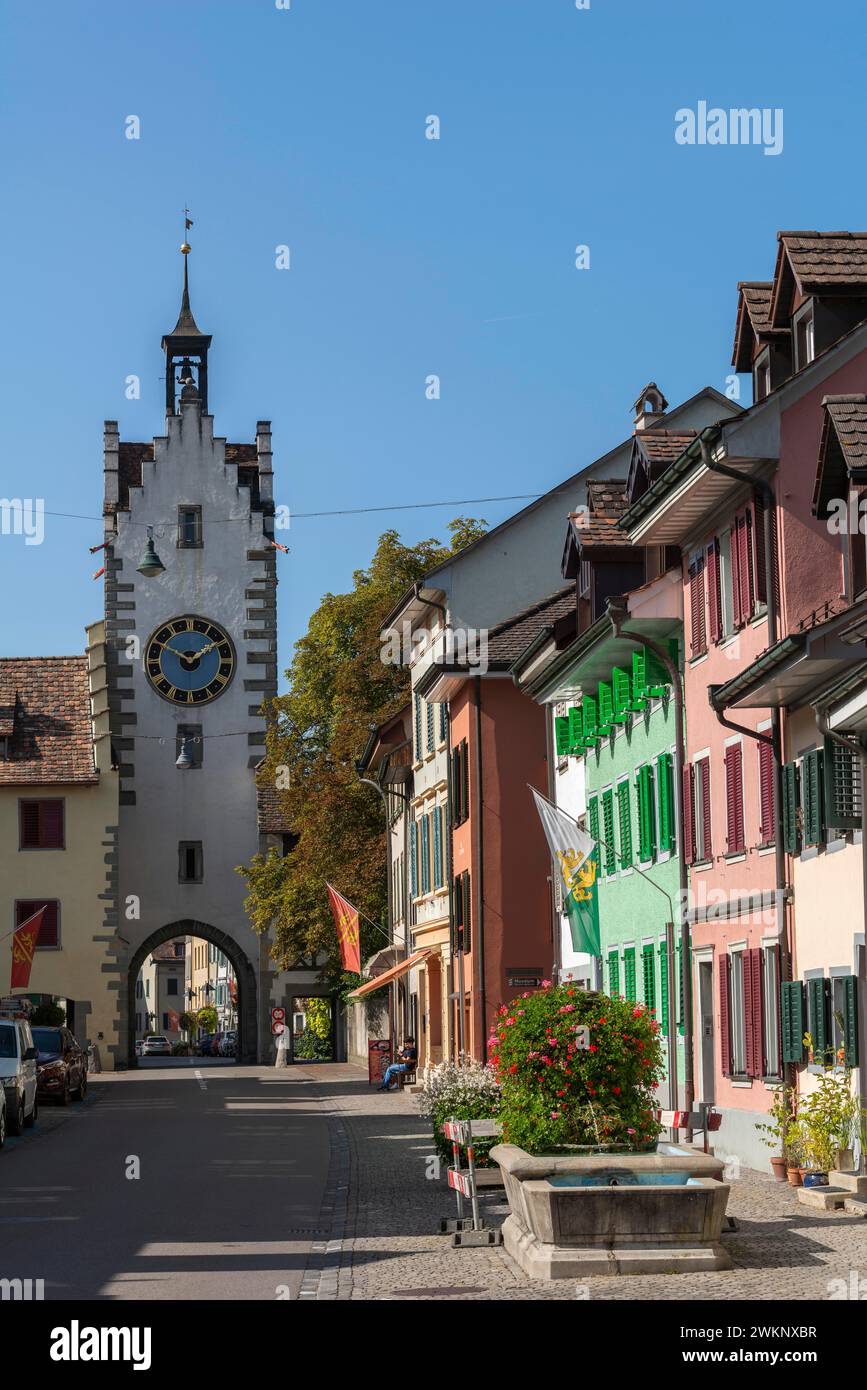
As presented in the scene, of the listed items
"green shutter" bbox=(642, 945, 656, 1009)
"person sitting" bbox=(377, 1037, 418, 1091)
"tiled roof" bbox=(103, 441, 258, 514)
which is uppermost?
"tiled roof" bbox=(103, 441, 258, 514)

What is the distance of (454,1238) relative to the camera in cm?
1573

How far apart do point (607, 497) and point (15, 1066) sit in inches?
491

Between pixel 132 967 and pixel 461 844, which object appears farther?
pixel 132 967

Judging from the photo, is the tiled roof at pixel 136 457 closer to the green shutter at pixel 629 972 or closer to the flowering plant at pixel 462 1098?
the green shutter at pixel 629 972

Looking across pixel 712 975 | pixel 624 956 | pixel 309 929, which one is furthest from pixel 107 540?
pixel 712 975

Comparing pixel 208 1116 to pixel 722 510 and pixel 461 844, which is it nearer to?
pixel 461 844

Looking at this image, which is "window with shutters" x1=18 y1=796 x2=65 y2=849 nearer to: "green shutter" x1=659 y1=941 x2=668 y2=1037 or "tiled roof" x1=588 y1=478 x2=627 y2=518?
"tiled roof" x1=588 y1=478 x2=627 y2=518

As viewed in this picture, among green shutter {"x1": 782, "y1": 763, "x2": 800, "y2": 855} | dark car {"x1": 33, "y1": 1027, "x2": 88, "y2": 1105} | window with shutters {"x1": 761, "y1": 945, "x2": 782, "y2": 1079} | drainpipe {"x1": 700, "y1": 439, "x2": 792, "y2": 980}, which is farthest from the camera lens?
dark car {"x1": 33, "y1": 1027, "x2": 88, "y2": 1105}

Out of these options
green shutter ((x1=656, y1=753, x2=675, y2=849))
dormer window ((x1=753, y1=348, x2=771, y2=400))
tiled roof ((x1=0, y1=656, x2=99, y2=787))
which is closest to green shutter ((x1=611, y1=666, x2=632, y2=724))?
green shutter ((x1=656, y1=753, x2=675, y2=849))

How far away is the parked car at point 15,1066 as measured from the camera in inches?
1219

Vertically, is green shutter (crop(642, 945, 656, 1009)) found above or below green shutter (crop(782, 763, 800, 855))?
below

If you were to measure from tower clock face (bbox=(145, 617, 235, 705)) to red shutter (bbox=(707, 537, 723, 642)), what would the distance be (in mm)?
44703

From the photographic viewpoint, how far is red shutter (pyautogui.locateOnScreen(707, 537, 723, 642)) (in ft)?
82.9

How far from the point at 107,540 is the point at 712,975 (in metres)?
47.3
